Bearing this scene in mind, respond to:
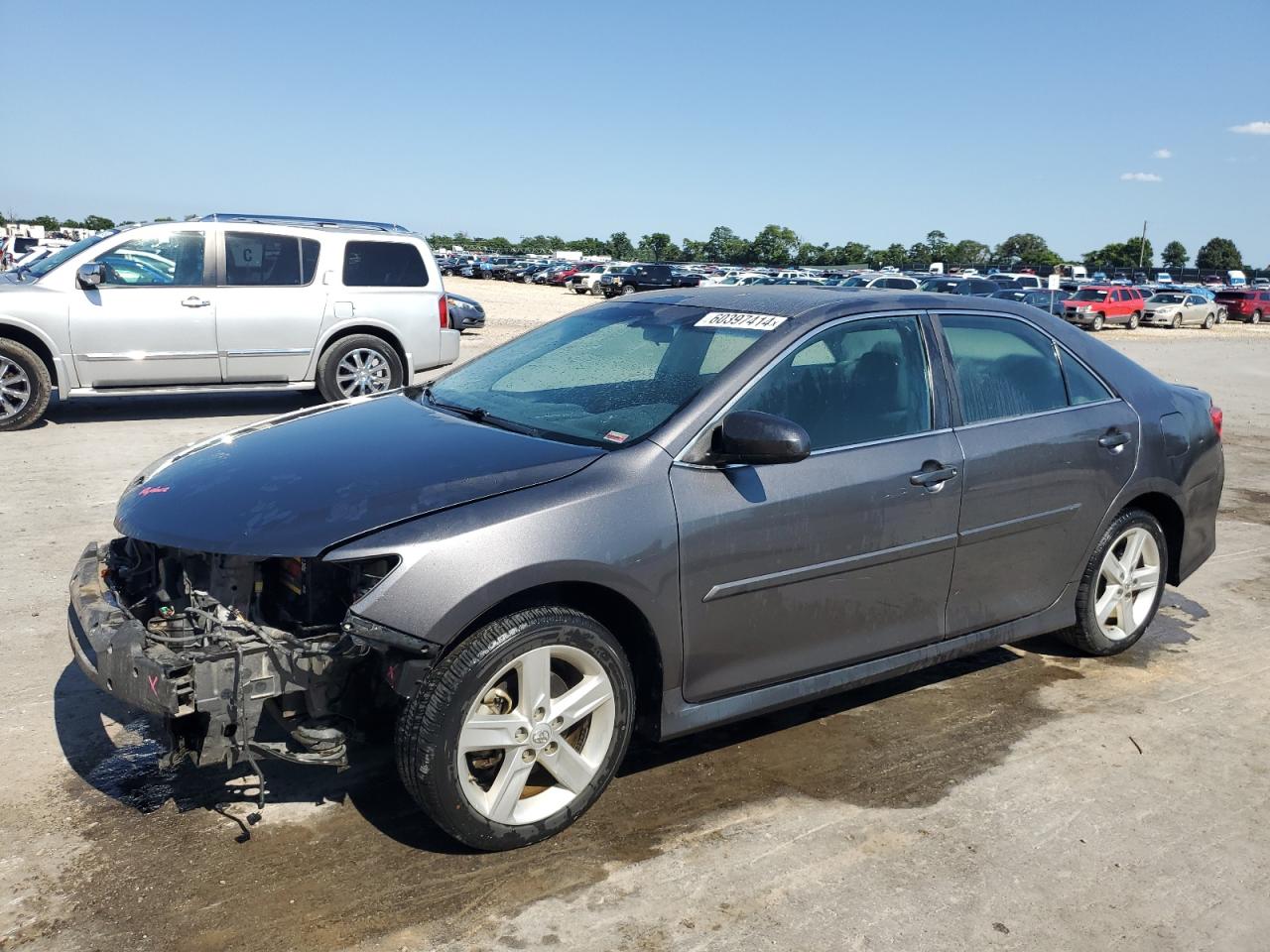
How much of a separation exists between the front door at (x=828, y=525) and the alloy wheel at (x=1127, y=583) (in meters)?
1.22

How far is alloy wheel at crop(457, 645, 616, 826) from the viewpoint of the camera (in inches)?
124

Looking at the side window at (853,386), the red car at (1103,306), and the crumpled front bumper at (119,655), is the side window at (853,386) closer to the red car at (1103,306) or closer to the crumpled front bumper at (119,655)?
the crumpled front bumper at (119,655)

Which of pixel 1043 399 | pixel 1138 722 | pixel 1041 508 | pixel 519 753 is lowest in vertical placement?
pixel 1138 722

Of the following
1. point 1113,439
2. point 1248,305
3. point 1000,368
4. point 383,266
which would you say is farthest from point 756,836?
point 1248,305

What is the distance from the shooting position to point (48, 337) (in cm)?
955

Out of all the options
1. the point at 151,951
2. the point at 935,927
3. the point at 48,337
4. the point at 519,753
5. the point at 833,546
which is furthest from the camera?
the point at 48,337

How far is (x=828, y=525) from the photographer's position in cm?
371

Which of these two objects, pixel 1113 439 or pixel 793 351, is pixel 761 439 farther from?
pixel 1113 439

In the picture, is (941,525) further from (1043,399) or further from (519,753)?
(519,753)

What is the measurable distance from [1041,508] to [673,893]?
7.45 feet

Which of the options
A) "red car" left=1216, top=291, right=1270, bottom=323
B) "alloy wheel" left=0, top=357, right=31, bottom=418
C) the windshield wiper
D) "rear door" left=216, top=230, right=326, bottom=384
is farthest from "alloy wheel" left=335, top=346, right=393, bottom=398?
"red car" left=1216, top=291, right=1270, bottom=323

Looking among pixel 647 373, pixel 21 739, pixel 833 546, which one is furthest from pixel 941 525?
pixel 21 739

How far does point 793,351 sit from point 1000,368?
1.12 metres

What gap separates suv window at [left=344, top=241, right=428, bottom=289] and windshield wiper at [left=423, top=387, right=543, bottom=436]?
6.99m
